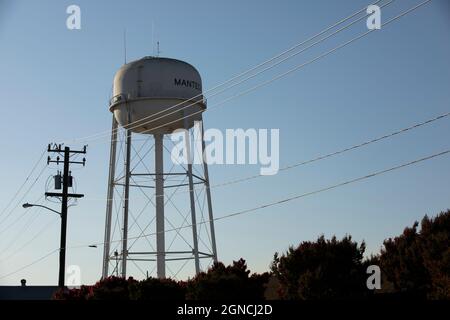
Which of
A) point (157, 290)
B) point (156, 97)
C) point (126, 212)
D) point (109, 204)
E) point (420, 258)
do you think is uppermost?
point (156, 97)

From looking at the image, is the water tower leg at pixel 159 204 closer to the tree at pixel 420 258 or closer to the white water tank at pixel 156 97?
the white water tank at pixel 156 97

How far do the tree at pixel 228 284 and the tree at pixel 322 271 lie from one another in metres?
1.30

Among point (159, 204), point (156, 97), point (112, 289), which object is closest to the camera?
point (112, 289)

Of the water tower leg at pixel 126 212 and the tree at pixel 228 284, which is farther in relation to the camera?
the water tower leg at pixel 126 212

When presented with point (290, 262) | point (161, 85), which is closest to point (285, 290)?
point (290, 262)

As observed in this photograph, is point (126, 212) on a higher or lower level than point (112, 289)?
higher

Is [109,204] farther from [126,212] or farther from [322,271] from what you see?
[322,271]

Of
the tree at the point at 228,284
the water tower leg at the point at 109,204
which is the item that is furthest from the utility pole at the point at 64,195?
the tree at the point at 228,284

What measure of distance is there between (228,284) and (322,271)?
3.82 meters

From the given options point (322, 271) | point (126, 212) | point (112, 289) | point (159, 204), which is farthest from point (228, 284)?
point (159, 204)

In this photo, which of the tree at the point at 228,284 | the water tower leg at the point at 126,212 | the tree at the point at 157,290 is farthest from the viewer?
the water tower leg at the point at 126,212

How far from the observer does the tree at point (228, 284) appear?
30.1 metres

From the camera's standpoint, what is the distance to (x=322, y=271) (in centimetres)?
2847
